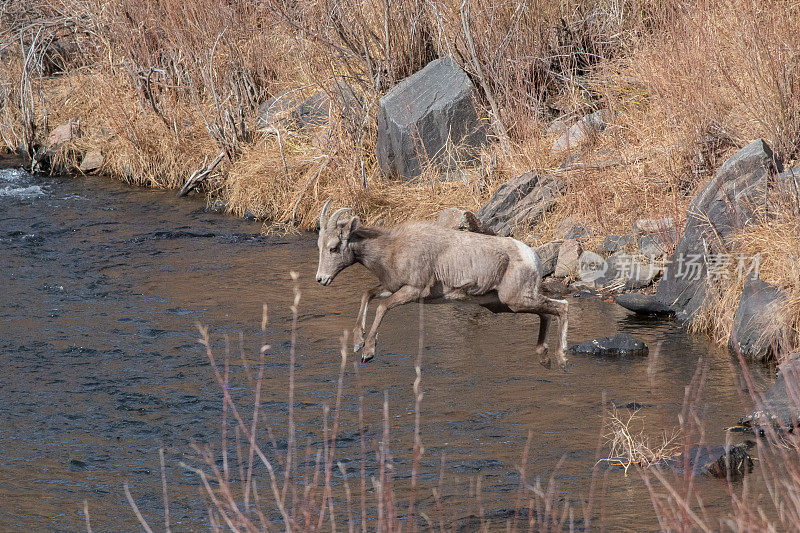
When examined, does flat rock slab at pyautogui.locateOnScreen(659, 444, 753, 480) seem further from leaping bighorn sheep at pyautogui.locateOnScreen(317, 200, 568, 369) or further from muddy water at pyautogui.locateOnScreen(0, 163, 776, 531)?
leaping bighorn sheep at pyautogui.locateOnScreen(317, 200, 568, 369)

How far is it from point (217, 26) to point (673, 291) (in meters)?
9.58

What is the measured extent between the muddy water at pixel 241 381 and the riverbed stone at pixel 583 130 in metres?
3.21

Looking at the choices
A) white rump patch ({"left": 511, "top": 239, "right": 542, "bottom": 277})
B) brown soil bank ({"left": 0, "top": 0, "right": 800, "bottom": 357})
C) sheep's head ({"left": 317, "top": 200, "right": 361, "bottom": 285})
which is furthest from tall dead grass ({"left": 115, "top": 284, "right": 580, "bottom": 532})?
brown soil bank ({"left": 0, "top": 0, "right": 800, "bottom": 357})

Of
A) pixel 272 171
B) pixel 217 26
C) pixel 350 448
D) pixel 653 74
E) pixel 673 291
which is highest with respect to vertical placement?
pixel 217 26

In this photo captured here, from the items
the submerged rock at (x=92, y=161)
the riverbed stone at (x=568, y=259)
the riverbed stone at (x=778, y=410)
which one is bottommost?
the riverbed stone at (x=778, y=410)

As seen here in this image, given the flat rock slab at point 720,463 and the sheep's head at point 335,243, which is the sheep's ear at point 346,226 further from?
the flat rock slab at point 720,463

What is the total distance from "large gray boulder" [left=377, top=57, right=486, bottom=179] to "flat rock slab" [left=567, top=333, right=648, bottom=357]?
5.18 metres

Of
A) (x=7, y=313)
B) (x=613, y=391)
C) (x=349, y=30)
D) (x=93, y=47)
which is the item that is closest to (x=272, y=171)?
(x=349, y=30)

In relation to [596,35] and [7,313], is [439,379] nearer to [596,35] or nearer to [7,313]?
[7,313]

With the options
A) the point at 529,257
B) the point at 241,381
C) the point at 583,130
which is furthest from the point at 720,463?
the point at 583,130

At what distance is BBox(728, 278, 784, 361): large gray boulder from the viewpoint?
8.93 metres

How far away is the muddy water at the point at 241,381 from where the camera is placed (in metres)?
6.91

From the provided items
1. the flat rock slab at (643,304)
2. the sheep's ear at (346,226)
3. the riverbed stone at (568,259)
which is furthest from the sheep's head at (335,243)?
the riverbed stone at (568,259)

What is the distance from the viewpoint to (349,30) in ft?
Answer: 49.5
